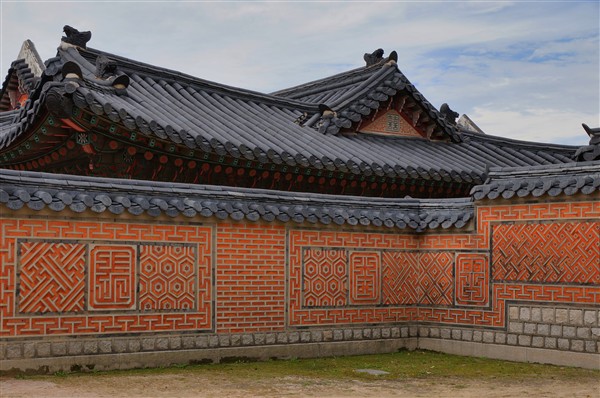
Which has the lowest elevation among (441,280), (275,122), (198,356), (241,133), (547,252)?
(198,356)

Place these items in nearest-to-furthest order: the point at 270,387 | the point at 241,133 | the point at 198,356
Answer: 1. the point at 270,387
2. the point at 198,356
3. the point at 241,133

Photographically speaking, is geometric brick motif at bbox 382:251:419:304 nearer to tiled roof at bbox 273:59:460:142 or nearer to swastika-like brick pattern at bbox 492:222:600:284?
swastika-like brick pattern at bbox 492:222:600:284

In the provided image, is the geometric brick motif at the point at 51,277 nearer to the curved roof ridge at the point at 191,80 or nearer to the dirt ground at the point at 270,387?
the dirt ground at the point at 270,387

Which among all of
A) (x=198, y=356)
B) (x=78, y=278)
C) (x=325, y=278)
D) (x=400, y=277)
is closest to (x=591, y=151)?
(x=400, y=277)

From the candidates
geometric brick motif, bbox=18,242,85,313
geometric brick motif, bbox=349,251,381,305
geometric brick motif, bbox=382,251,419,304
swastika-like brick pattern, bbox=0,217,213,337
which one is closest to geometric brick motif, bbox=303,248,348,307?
geometric brick motif, bbox=349,251,381,305

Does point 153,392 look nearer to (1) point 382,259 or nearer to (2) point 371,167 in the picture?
(1) point 382,259

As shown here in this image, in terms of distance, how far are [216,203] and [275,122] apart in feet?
14.7

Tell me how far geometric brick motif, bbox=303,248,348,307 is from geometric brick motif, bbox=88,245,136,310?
2.74 m

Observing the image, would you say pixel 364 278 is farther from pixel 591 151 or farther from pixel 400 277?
pixel 591 151

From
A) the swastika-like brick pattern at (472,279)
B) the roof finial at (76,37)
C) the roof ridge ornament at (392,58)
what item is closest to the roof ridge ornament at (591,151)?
the swastika-like brick pattern at (472,279)

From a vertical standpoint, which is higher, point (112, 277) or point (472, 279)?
point (112, 277)

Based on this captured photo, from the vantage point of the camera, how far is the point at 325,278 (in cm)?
1186

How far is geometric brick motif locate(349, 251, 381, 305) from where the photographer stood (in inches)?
479

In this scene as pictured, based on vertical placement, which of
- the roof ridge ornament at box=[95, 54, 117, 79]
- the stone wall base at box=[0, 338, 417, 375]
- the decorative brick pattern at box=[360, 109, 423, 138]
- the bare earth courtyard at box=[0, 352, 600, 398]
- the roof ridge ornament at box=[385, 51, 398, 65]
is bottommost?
the bare earth courtyard at box=[0, 352, 600, 398]
